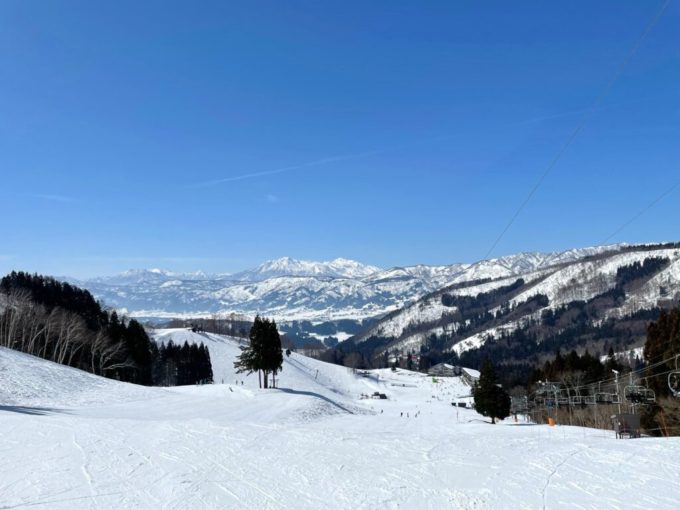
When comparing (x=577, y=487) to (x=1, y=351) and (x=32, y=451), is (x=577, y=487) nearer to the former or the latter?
(x=32, y=451)

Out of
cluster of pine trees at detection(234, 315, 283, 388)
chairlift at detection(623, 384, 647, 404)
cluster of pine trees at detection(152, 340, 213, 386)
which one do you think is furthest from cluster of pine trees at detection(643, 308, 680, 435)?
cluster of pine trees at detection(152, 340, 213, 386)

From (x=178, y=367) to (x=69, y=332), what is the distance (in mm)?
45861

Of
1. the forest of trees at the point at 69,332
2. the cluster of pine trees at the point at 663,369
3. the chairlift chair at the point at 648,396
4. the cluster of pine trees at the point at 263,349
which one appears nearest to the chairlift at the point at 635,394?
the chairlift chair at the point at 648,396

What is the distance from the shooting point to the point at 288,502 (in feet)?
48.2

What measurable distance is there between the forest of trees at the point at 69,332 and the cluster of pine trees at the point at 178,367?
0.70 meters

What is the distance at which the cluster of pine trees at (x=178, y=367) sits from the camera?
115812mm

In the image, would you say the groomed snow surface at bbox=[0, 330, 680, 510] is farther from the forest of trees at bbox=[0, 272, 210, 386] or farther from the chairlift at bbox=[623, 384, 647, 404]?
the forest of trees at bbox=[0, 272, 210, 386]

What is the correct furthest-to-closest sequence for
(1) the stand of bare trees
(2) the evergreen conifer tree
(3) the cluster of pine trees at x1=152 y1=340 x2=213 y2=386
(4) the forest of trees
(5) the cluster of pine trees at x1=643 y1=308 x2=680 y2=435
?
(3) the cluster of pine trees at x1=152 y1=340 x2=213 y2=386
(4) the forest of trees
(1) the stand of bare trees
(2) the evergreen conifer tree
(5) the cluster of pine trees at x1=643 y1=308 x2=680 y2=435

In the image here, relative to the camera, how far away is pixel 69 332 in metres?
74.8

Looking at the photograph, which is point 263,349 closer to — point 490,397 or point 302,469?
point 490,397

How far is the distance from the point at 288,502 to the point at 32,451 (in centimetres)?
1131

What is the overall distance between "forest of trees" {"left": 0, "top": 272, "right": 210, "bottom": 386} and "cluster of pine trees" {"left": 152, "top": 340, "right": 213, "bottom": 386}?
0.70m

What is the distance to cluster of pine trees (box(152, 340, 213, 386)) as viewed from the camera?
11581 cm

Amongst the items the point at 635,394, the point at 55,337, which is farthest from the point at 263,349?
the point at 635,394
